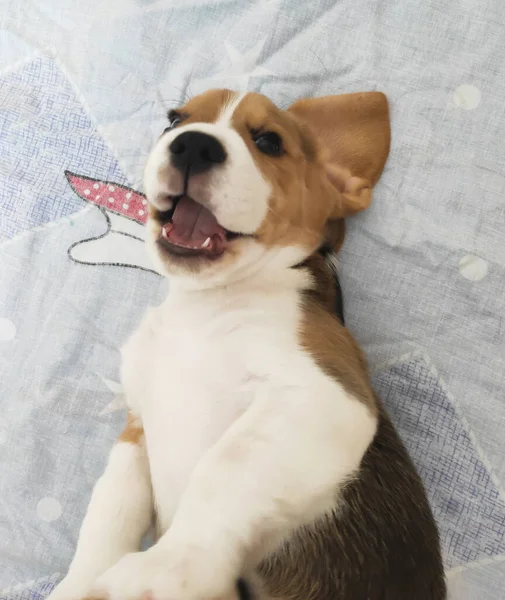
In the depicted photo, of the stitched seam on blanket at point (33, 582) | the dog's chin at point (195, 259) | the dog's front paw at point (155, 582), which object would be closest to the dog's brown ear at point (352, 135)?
the dog's chin at point (195, 259)

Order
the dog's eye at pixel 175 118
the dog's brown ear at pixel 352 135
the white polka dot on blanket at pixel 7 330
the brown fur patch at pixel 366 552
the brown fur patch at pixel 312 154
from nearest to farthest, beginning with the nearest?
the brown fur patch at pixel 366 552 → the brown fur patch at pixel 312 154 → the dog's eye at pixel 175 118 → the dog's brown ear at pixel 352 135 → the white polka dot on blanket at pixel 7 330

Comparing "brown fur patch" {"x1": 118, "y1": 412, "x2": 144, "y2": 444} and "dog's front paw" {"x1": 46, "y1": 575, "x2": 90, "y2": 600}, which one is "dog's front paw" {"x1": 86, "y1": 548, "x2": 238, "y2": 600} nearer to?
"dog's front paw" {"x1": 46, "y1": 575, "x2": 90, "y2": 600}

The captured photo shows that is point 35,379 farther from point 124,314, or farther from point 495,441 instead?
point 495,441

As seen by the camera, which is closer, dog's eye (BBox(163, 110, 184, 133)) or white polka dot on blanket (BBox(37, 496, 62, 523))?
dog's eye (BBox(163, 110, 184, 133))

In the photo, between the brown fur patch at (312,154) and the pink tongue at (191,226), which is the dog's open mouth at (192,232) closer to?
the pink tongue at (191,226)

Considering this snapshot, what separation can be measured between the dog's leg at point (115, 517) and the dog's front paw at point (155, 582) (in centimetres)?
36

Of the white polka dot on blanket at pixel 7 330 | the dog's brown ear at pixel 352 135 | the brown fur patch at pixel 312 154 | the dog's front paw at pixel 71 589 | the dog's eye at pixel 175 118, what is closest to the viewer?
the dog's front paw at pixel 71 589

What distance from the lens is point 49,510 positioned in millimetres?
1809

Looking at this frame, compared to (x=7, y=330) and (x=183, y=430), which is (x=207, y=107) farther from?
(x=7, y=330)

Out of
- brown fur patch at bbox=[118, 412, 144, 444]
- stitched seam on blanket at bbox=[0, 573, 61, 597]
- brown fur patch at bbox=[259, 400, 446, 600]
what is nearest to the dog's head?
brown fur patch at bbox=[118, 412, 144, 444]

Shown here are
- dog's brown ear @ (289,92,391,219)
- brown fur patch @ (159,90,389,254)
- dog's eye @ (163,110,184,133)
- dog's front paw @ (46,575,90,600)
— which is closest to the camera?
dog's front paw @ (46,575,90,600)

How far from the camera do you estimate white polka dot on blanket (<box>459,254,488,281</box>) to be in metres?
1.75

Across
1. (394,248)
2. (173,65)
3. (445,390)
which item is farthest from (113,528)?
(173,65)

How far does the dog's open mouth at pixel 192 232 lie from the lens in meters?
1.41
